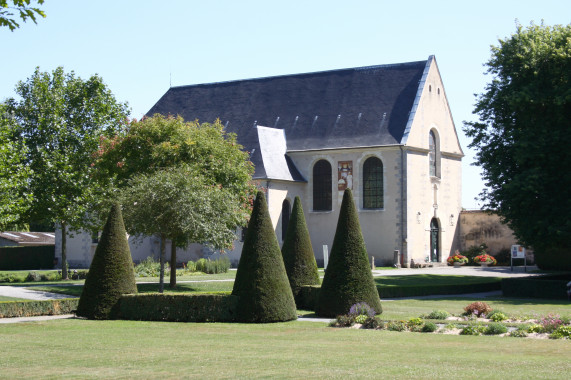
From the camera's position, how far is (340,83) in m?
55.9

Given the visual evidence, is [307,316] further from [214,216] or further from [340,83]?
[340,83]

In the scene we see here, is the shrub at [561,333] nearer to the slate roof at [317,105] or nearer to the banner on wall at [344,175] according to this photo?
the slate roof at [317,105]

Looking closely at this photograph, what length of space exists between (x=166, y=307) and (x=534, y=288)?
1625cm

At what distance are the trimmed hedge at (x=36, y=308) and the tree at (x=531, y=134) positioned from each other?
18345 millimetres

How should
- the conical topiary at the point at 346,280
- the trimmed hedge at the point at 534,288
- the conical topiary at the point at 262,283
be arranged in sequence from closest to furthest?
the conical topiary at the point at 262,283
the conical topiary at the point at 346,280
the trimmed hedge at the point at 534,288

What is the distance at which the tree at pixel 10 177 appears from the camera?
3381 cm

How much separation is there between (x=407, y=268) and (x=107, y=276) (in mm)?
29240

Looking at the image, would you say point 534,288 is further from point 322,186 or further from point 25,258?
point 25,258

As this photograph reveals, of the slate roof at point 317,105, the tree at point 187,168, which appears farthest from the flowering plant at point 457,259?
the tree at point 187,168

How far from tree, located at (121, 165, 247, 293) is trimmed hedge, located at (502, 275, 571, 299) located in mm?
12240

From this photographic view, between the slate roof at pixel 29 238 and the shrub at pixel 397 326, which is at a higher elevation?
the slate roof at pixel 29 238

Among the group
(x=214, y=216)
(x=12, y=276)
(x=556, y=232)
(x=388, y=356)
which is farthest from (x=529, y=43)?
(x=12, y=276)

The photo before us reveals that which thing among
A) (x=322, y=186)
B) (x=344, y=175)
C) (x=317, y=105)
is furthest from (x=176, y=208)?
(x=317, y=105)

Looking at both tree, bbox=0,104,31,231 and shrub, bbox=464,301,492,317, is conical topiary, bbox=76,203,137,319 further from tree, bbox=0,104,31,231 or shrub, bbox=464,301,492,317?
tree, bbox=0,104,31,231
